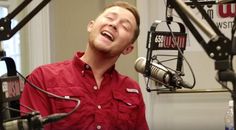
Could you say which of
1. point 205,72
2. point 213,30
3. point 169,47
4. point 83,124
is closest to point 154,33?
point 169,47

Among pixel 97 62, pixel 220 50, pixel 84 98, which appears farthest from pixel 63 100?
pixel 220 50

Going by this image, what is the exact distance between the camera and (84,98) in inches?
56.2

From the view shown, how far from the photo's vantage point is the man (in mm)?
1397

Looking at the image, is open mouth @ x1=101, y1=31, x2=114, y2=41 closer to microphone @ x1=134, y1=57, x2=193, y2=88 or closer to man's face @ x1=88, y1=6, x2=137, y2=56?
man's face @ x1=88, y1=6, x2=137, y2=56

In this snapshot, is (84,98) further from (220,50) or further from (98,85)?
(220,50)

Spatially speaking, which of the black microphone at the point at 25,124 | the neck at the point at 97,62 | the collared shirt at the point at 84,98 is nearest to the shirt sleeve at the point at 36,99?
the collared shirt at the point at 84,98

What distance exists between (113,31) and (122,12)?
0.36ft

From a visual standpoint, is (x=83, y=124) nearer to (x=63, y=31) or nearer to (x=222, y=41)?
(x=222, y=41)

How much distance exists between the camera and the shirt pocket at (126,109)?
4.88ft

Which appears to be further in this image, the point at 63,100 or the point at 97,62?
the point at 97,62

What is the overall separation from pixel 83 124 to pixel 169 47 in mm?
387

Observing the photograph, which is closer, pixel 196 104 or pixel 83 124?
pixel 83 124

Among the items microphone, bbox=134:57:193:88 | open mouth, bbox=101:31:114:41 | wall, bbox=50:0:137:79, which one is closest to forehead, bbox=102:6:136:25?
open mouth, bbox=101:31:114:41

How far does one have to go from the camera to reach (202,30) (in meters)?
0.78
